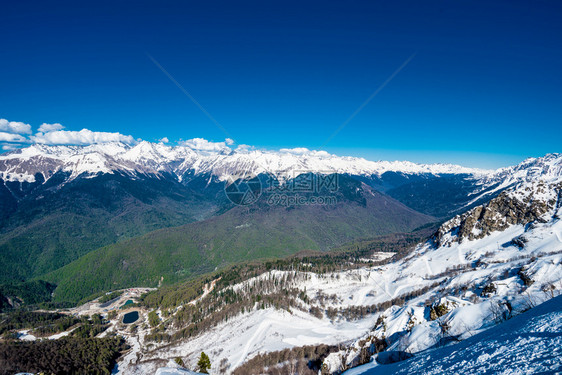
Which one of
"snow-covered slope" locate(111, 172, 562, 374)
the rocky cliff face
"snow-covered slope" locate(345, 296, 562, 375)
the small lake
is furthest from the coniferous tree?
the rocky cliff face

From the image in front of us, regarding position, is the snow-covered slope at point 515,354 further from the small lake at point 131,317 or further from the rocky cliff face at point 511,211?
the small lake at point 131,317

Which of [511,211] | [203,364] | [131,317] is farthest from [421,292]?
[131,317]

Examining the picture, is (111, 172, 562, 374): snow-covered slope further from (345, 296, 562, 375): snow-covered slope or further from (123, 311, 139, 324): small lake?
(123, 311, 139, 324): small lake

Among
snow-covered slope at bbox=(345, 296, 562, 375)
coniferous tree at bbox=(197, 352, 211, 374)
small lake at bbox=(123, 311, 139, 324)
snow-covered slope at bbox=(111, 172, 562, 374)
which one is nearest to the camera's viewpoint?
snow-covered slope at bbox=(345, 296, 562, 375)

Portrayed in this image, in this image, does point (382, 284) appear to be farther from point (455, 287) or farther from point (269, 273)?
point (269, 273)

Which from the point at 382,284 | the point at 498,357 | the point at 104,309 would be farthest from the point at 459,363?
the point at 104,309

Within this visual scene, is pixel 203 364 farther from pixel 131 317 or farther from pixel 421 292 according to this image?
pixel 131 317
